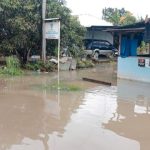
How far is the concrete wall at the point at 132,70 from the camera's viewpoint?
54.9 feet

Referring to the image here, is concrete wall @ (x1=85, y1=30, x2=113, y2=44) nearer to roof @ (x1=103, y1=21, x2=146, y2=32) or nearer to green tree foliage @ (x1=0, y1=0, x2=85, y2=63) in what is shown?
green tree foliage @ (x1=0, y1=0, x2=85, y2=63)

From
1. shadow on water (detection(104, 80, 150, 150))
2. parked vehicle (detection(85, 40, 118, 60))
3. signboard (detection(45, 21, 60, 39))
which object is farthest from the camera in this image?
parked vehicle (detection(85, 40, 118, 60))

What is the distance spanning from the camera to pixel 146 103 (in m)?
11.8

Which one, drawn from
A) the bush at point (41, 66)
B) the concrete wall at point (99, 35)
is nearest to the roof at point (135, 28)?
the bush at point (41, 66)

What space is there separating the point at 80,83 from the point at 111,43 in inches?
715

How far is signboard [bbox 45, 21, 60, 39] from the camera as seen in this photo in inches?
809

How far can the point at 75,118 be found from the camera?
9.45 m

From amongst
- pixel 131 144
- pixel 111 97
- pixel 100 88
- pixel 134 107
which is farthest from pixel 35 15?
pixel 131 144

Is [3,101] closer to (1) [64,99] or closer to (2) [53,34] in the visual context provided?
(1) [64,99]

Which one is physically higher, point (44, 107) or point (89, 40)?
point (89, 40)

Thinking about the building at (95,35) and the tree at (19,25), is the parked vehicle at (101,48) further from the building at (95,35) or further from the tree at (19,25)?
the tree at (19,25)

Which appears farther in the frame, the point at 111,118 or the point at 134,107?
the point at 134,107

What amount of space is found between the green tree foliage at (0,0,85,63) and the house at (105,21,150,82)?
5049mm

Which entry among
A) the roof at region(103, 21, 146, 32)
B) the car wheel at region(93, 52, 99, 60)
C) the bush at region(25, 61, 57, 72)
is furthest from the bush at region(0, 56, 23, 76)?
the car wheel at region(93, 52, 99, 60)
